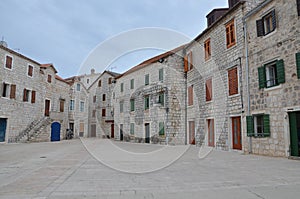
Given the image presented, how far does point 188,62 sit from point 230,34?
508 centimetres

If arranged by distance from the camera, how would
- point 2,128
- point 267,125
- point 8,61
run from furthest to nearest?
point 8,61 → point 2,128 → point 267,125

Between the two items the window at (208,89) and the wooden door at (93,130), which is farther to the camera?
the wooden door at (93,130)

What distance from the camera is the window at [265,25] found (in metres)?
10.0

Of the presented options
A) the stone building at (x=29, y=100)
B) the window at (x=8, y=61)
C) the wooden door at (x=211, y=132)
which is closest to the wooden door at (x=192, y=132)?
the wooden door at (x=211, y=132)

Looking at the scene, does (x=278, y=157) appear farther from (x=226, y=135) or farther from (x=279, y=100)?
(x=226, y=135)

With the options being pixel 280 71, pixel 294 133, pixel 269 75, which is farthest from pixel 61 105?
pixel 294 133

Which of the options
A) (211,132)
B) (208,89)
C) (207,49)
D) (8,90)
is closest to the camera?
(211,132)

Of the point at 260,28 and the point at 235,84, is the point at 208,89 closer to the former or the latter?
the point at 235,84

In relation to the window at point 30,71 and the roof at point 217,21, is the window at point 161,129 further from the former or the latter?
the window at point 30,71

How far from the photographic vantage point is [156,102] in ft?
62.9

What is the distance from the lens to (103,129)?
32344 mm

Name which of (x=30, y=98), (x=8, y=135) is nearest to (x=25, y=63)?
(x=30, y=98)

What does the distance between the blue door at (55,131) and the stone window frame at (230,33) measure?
63.8ft

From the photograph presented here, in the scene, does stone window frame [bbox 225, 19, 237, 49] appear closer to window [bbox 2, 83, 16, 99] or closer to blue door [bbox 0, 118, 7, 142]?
window [bbox 2, 83, 16, 99]
